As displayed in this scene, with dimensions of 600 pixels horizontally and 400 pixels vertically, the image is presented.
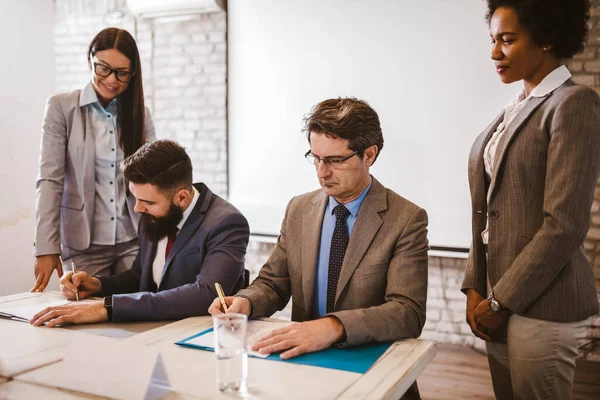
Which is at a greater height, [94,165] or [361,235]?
[94,165]

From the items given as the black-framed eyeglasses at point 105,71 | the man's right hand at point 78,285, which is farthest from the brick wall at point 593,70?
the man's right hand at point 78,285

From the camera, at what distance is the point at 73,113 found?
2410 millimetres

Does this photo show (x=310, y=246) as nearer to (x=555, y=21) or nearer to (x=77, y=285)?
(x=77, y=285)

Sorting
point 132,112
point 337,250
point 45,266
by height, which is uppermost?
point 132,112

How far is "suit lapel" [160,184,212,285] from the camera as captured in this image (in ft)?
6.63

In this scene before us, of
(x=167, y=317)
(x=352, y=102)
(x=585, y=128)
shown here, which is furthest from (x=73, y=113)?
(x=585, y=128)

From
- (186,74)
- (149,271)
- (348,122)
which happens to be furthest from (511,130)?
(186,74)

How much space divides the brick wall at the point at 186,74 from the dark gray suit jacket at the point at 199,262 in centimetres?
242

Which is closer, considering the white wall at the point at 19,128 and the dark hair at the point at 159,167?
the dark hair at the point at 159,167

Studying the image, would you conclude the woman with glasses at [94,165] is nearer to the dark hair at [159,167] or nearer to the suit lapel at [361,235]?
the dark hair at [159,167]

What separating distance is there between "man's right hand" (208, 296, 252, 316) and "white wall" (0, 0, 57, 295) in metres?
3.45

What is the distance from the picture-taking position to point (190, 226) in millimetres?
2039

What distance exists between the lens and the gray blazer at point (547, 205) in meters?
1.49

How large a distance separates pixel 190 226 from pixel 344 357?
2.85 feet
